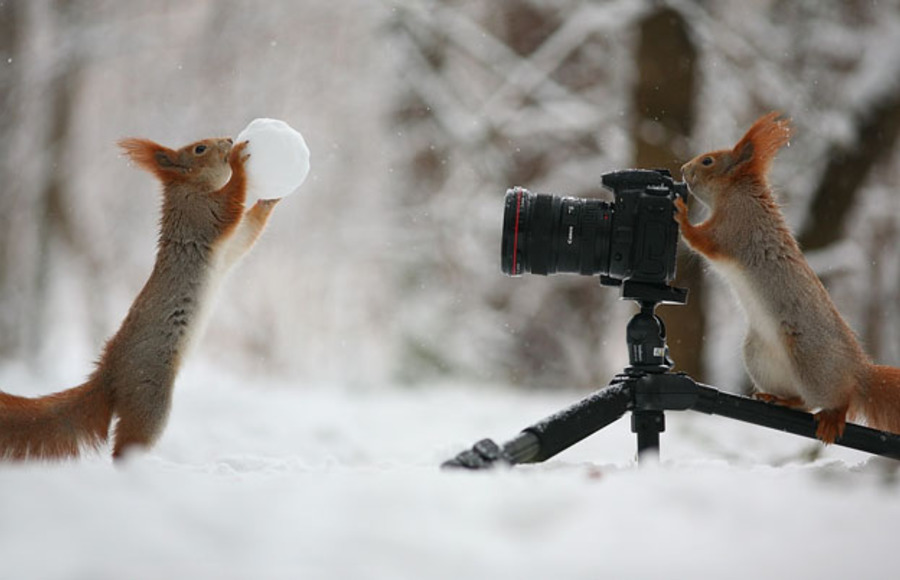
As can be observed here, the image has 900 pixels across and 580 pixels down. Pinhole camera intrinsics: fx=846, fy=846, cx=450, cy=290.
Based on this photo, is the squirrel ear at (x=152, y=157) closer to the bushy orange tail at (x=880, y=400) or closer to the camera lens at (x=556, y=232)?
the camera lens at (x=556, y=232)

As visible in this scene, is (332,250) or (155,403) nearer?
(155,403)

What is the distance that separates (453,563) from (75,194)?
490 cm

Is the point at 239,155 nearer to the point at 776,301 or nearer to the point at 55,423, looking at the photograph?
the point at 55,423

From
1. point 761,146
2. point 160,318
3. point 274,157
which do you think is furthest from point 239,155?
point 761,146

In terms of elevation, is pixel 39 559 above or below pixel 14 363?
below

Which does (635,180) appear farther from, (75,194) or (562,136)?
(75,194)

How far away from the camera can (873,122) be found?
3711 millimetres

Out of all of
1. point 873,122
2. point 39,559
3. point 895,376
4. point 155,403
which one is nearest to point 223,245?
point 155,403

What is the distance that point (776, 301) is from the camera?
1.56 meters

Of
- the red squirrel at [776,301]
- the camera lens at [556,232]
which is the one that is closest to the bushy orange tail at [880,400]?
the red squirrel at [776,301]

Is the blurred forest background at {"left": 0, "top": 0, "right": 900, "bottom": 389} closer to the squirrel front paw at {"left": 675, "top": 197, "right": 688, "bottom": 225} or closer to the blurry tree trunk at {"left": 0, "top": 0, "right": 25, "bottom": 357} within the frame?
the blurry tree trunk at {"left": 0, "top": 0, "right": 25, "bottom": 357}

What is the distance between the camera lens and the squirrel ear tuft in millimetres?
299

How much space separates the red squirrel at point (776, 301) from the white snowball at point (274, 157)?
733mm

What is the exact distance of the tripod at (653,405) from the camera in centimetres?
142
